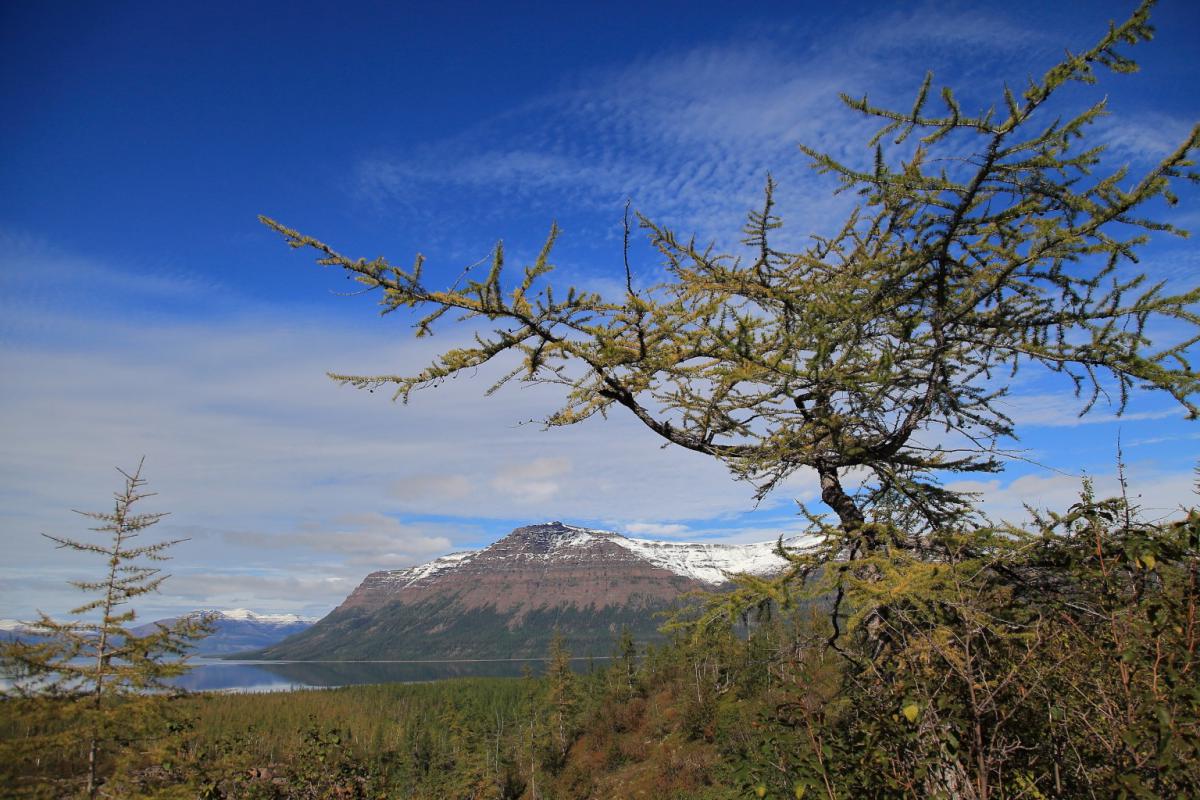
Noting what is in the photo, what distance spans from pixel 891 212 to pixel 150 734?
42.6 feet

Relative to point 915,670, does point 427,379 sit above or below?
above

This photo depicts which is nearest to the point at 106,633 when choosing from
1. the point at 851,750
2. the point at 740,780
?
the point at 740,780

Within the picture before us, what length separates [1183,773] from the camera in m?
2.92

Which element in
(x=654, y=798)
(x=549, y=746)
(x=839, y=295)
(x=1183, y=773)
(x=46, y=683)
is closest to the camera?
(x=1183, y=773)

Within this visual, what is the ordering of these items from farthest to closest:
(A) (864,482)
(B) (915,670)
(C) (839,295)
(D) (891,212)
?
(A) (864,482) < (D) (891,212) < (C) (839,295) < (B) (915,670)

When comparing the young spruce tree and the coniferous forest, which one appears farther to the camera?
the young spruce tree

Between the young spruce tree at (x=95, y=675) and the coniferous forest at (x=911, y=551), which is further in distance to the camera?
the young spruce tree at (x=95, y=675)

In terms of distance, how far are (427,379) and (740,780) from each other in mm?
4217

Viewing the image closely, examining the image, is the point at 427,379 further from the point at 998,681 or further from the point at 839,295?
the point at 998,681

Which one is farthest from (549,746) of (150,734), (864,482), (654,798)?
(864,482)

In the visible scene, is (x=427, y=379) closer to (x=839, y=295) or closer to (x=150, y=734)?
(x=839, y=295)

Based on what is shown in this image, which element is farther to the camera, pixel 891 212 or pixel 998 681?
pixel 891 212

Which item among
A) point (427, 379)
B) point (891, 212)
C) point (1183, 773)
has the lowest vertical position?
point (1183, 773)

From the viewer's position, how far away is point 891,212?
18.0 ft
